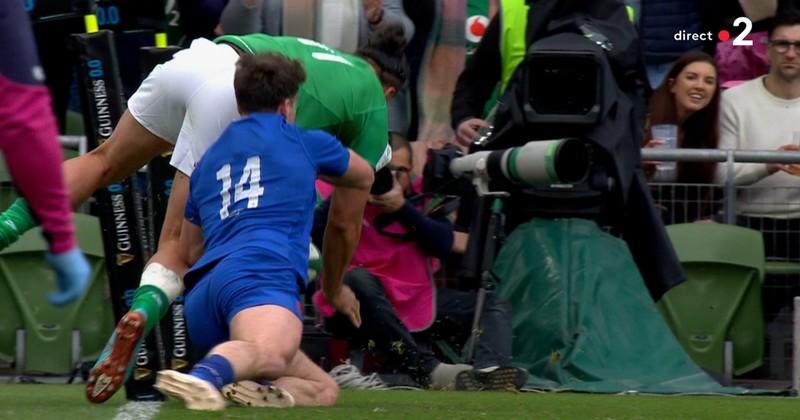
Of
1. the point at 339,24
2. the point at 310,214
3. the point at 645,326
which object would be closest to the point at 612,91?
the point at 645,326

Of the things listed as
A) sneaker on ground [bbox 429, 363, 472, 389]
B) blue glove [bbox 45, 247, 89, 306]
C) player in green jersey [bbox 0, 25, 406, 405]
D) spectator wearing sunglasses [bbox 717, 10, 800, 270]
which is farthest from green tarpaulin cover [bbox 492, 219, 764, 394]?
blue glove [bbox 45, 247, 89, 306]

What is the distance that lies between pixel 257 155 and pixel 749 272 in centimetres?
405

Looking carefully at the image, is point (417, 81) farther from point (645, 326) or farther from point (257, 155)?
point (257, 155)

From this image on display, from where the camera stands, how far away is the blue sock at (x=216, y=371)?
21.7 ft

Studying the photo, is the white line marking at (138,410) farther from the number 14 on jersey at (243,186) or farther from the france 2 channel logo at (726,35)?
the france 2 channel logo at (726,35)

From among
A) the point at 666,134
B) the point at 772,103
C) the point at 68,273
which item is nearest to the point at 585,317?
the point at 666,134

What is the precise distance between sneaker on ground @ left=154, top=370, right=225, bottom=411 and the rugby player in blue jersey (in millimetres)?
188

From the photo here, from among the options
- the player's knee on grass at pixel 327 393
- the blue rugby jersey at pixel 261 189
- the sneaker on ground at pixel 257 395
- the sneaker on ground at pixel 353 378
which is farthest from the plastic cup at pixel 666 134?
the sneaker on ground at pixel 257 395

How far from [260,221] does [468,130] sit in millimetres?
3272

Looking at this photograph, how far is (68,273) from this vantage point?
14.8ft

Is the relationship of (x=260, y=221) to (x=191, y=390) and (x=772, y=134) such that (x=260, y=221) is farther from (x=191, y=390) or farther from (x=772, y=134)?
(x=772, y=134)

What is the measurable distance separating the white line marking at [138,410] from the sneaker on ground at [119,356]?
0.38ft

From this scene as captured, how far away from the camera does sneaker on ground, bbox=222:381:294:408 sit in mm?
6879

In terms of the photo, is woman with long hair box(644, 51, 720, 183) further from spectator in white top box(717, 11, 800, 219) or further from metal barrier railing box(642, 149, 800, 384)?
metal barrier railing box(642, 149, 800, 384)
